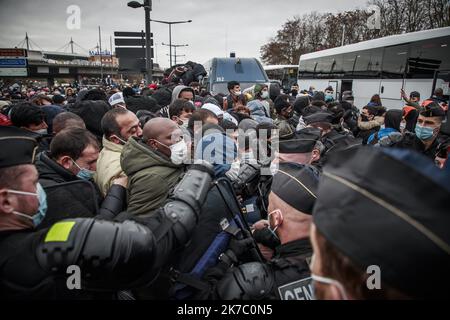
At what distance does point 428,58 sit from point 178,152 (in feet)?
37.8

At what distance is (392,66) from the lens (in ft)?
38.9

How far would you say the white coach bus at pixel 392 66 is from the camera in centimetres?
977

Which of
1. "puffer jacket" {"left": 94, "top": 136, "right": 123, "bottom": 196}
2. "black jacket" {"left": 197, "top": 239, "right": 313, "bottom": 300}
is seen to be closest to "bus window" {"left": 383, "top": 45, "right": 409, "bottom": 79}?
"puffer jacket" {"left": 94, "top": 136, "right": 123, "bottom": 196}

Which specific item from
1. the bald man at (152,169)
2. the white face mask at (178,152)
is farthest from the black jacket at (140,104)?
the white face mask at (178,152)

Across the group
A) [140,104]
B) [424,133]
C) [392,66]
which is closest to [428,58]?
[392,66]

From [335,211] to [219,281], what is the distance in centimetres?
96

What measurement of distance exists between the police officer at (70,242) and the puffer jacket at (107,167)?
0.88 meters

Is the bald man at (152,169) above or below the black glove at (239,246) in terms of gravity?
above

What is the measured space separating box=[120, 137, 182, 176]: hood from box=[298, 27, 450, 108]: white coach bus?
10861 millimetres

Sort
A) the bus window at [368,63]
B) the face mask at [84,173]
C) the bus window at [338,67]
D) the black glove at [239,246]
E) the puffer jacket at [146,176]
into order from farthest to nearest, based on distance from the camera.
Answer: the bus window at [338,67] → the bus window at [368,63] → the face mask at [84,173] → the puffer jacket at [146,176] → the black glove at [239,246]

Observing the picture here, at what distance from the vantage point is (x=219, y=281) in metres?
1.58

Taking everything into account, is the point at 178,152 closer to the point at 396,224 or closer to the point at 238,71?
the point at 396,224

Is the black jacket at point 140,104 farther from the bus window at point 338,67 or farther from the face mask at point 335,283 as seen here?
the bus window at point 338,67

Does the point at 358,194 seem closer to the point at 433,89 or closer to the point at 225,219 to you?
the point at 225,219
